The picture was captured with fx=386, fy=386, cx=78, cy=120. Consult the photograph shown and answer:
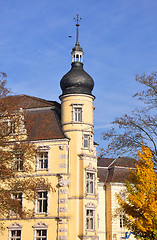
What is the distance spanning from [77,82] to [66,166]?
Answer: 324 inches

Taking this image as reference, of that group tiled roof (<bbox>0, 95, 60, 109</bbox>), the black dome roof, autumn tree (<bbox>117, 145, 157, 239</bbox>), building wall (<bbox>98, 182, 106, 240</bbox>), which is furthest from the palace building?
autumn tree (<bbox>117, 145, 157, 239</bbox>)

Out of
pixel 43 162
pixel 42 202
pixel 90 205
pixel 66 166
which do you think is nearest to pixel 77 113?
pixel 66 166

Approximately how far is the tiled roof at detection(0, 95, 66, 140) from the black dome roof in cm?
258

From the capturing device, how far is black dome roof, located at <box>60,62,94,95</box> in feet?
123

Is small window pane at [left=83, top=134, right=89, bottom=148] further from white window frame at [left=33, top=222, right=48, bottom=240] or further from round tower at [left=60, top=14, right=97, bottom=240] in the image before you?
white window frame at [left=33, top=222, right=48, bottom=240]

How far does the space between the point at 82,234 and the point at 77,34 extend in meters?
20.5

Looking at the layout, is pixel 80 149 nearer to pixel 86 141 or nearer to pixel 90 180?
pixel 86 141

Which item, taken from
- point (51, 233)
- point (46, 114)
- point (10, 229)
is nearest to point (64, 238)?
point (51, 233)

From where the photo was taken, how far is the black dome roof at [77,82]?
123ft

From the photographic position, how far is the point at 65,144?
117 feet

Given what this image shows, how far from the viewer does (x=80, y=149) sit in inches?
1415

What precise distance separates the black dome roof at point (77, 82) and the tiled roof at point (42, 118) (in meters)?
2.58

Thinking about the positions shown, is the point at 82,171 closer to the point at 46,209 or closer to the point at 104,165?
the point at 46,209

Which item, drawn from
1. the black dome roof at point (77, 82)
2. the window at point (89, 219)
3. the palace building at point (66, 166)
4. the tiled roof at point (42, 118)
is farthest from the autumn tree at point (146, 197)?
the black dome roof at point (77, 82)
